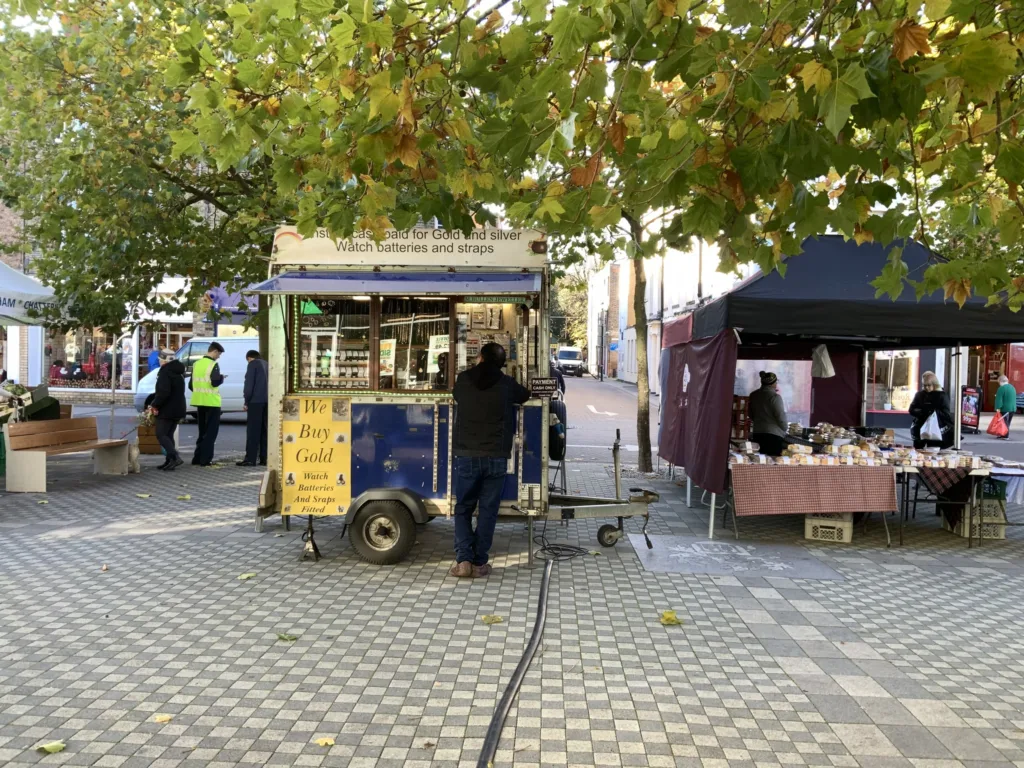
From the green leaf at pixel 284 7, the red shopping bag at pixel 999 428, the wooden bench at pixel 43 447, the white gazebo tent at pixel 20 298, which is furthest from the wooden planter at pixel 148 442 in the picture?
the red shopping bag at pixel 999 428

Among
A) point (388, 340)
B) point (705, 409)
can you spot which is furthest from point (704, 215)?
point (705, 409)

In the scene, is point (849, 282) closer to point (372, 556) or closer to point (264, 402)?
point (372, 556)

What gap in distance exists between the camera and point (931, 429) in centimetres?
1208

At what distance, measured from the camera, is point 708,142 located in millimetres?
3877

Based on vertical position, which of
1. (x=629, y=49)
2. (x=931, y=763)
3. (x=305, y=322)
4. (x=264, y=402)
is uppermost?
(x=629, y=49)

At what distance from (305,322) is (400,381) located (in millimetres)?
987

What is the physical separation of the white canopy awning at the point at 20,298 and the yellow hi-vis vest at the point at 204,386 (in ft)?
7.09

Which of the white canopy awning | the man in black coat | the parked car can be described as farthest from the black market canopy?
the parked car

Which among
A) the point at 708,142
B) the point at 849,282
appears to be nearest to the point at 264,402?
the point at 849,282

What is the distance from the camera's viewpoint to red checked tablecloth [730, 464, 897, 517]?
312 inches

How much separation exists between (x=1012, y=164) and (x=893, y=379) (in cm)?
2094

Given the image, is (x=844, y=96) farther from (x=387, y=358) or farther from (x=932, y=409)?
(x=932, y=409)

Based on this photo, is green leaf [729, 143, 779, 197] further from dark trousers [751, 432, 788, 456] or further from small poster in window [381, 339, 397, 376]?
dark trousers [751, 432, 788, 456]

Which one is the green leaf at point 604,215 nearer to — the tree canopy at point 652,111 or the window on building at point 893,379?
the tree canopy at point 652,111
